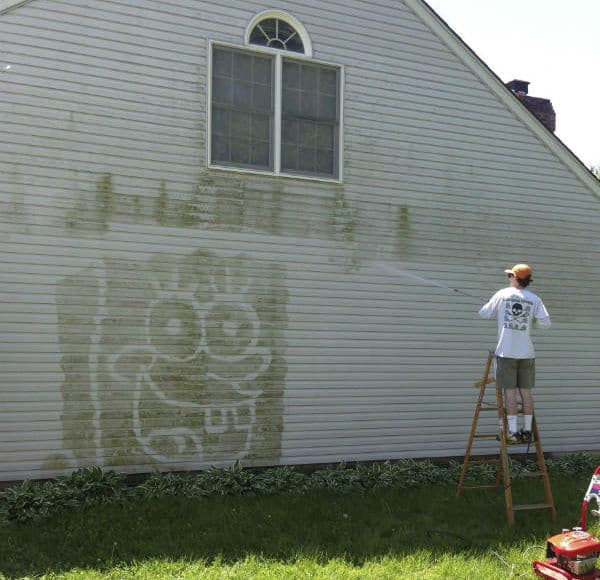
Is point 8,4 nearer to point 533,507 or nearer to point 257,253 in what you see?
point 257,253

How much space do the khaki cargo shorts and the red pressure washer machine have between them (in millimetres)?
1768

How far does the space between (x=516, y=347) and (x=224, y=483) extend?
3744mm

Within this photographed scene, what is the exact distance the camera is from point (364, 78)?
912 cm

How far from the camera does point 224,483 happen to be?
7695mm

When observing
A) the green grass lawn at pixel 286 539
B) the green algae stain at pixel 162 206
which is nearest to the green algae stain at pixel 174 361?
the green algae stain at pixel 162 206

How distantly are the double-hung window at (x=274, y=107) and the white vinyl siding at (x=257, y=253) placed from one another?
0.20 m

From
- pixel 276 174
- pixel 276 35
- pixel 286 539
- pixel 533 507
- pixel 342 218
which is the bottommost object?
pixel 286 539

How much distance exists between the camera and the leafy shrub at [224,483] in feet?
22.5

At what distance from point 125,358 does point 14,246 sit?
Result: 1.82m

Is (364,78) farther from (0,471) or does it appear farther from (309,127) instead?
(0,471)

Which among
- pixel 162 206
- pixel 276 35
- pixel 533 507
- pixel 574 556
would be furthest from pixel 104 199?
pixel 574 556

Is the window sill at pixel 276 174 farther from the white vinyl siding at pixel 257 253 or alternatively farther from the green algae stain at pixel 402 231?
the green algae stain at pixel 402 231

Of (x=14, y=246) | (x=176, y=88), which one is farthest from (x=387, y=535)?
(x=176, y=88)

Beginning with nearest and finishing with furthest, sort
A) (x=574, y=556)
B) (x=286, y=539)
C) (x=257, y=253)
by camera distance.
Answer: (x=574, y=556), (x=286, y=539), (x=257, y=253)
